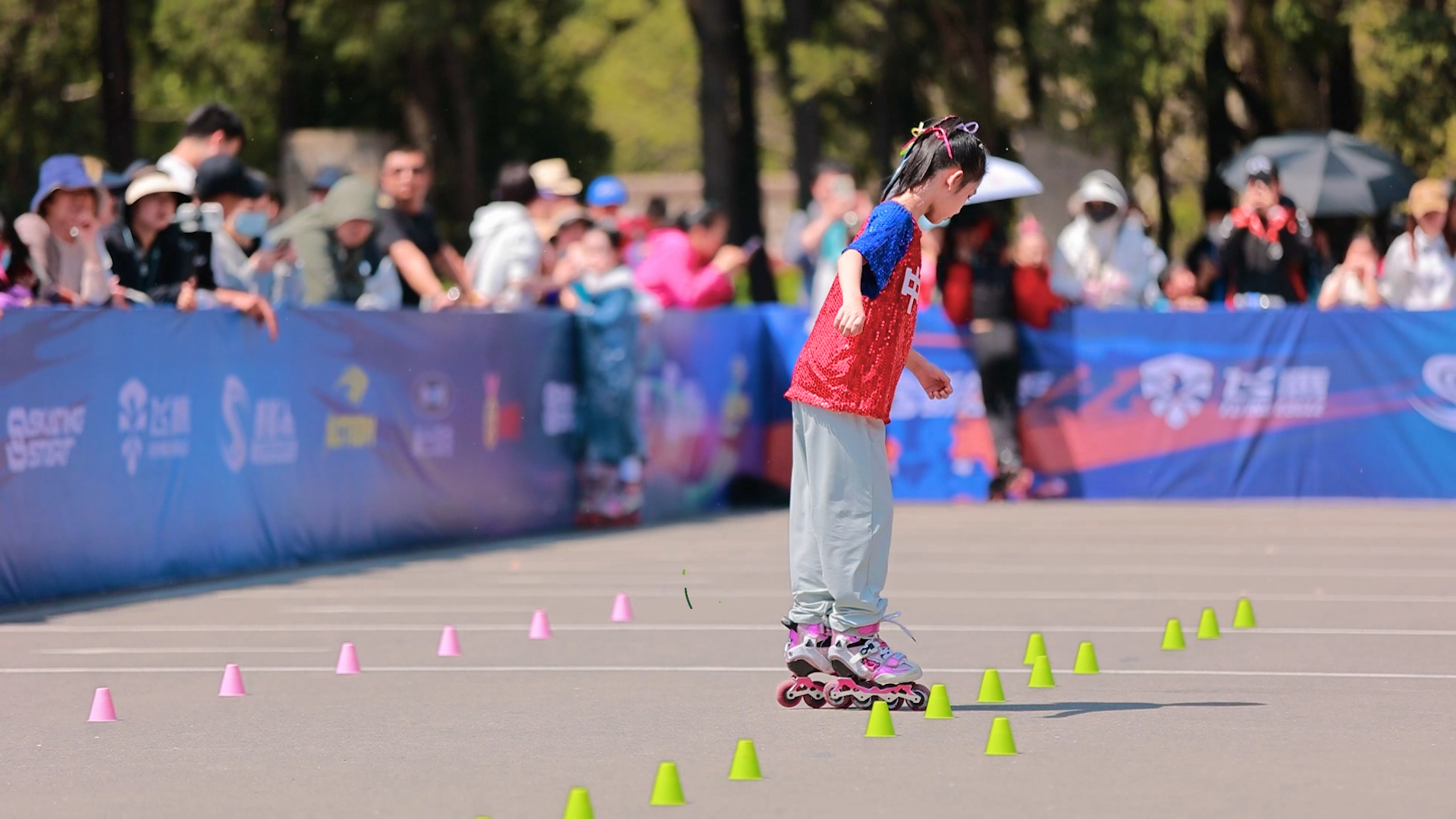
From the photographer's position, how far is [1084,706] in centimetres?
803

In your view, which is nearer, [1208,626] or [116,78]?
[1208,626]

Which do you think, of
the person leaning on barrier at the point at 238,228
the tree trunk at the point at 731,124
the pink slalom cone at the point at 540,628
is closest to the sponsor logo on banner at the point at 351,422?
the person leaning on barrier at the point at 238,228

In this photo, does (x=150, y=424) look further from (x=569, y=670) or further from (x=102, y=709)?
(x=102, y=709)

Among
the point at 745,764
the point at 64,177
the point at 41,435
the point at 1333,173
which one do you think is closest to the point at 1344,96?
the point at 1333,173

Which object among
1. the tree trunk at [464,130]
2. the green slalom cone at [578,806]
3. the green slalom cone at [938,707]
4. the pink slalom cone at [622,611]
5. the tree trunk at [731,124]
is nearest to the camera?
the green slalom cone at [578,806]

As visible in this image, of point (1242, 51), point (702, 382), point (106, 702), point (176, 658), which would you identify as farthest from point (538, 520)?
point (1242, 51)

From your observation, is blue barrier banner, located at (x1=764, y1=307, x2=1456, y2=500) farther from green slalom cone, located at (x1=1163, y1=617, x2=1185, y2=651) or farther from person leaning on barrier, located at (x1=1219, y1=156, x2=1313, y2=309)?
green slalom cone, located at (x1=1163, y1=617, x2=1185, y2=651)

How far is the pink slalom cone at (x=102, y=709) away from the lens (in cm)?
796

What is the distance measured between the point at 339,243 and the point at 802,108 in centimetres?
1923

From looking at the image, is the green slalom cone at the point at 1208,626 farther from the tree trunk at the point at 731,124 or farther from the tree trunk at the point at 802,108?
the tree trunk at the point at 802,108

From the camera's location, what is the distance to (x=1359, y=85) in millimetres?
30938

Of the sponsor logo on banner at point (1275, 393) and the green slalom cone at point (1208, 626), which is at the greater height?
the sponsor logo on banner at point (1275, 393)

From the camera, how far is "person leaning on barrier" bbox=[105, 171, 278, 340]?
1270 centimetres

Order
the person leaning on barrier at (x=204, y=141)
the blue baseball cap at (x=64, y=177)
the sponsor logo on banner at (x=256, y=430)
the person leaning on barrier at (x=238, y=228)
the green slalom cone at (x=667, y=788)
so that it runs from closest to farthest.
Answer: the green slalom cone at (x=667, y=788)
the blue baseball cap at (x=64, y=177)
the sponsor logo on banner at (x=256, y=430)
the person leaning on barrier at (x=238, y=228)
the person leaning on barrier at (x=204, y=141)
